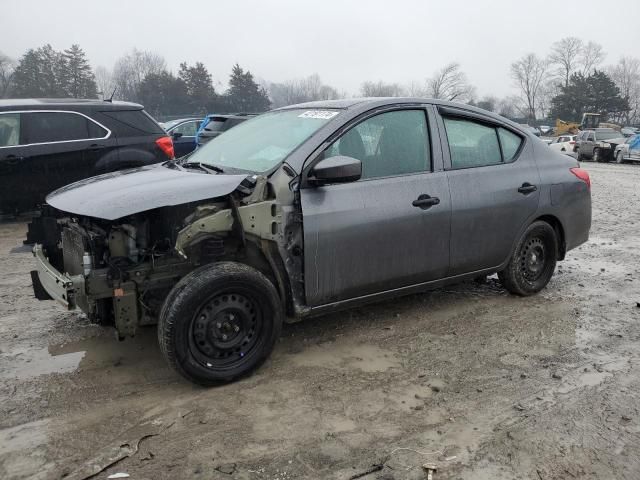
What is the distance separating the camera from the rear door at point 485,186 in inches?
170

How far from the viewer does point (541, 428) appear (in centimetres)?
297

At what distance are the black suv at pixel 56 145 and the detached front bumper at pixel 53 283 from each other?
4.23 m

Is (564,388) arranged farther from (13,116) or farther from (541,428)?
(13,116)

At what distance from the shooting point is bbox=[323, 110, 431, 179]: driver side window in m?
3.89

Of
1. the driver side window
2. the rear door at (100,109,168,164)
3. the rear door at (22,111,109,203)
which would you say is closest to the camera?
the driver side window

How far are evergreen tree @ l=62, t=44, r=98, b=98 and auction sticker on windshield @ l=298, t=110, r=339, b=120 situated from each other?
54734 mm

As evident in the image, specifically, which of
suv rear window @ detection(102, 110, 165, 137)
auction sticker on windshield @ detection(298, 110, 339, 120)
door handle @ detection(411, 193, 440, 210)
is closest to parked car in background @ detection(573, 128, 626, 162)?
suv rear window @ detection(102, 110, 165, 137)

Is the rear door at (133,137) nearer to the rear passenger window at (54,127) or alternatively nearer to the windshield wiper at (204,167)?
the rear passenger window at (54,127)

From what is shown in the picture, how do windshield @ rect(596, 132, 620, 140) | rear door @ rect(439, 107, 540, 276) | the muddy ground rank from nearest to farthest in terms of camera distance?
the muddy ground < rear door @ rect(439, 107, 540, 276) < windshield @ rect(596, 132, 620, 140)

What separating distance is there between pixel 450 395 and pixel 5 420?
2556 millimetres

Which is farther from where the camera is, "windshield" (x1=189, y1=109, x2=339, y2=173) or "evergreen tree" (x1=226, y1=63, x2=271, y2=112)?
"evergreen tree" (x1=226, y1=63, x2=271, y2=112)

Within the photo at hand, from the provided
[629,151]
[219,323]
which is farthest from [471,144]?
[629,151]

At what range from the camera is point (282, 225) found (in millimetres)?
3516

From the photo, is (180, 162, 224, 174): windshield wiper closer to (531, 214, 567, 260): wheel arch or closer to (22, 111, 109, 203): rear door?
(531, 214, 567, 260): wheel arch
